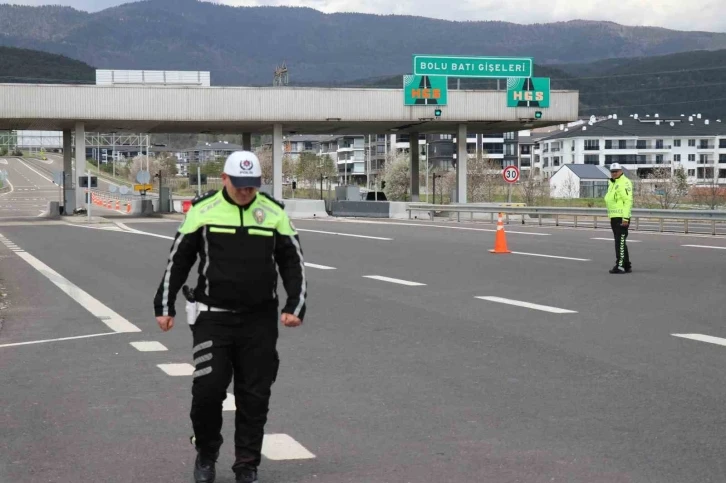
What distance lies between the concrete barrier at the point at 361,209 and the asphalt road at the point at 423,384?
3317 centimetres

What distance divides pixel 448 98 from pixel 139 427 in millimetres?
48852

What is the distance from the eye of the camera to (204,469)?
5.83 m

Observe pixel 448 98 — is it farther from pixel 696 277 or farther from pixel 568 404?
pixel 568 404

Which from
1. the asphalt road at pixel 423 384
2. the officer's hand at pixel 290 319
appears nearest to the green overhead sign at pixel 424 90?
the asphalt road at pixel 423 384

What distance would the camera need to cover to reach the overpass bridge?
170 ft

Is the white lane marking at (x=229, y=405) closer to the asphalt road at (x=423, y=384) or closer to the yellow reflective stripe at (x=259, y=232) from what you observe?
the asphalt road at (x=423, y=384)

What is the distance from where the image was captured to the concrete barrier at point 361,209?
51750 mm

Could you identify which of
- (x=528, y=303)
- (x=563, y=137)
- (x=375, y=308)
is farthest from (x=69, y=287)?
(x=563, y=137)

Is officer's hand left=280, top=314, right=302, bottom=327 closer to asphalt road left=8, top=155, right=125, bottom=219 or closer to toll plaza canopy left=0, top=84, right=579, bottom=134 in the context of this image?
toll plaza canopy left=0, top=84, right=579, bottom=134

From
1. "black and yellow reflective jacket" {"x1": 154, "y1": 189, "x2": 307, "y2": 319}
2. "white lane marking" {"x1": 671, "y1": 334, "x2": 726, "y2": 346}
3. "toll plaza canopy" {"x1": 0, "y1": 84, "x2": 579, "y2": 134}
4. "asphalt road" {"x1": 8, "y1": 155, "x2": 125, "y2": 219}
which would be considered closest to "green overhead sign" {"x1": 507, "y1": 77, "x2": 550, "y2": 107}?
"toll plaza canopy" {"x1": 0, "y1": 84, "x2": 579, "y2": 134}

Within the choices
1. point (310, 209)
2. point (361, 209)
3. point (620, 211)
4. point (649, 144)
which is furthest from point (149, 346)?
point (649, 144)

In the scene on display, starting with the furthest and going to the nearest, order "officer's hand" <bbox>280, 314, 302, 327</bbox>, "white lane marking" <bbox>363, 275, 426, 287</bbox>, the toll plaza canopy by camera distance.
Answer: the toll plaza canopy → "white lane marking" <bbox>363, 275, 426, 287</bbox> → "officer's hand" <bbox>280, 314, 302, 327</bbox>

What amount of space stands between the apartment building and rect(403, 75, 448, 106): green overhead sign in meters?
101

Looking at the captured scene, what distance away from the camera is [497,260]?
22.1 m
